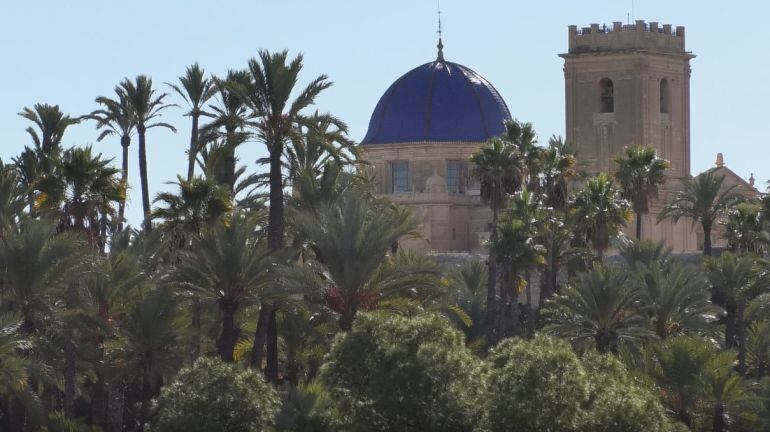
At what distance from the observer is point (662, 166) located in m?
69.3

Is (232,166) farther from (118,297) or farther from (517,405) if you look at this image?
(517,405)

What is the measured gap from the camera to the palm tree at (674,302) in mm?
52969

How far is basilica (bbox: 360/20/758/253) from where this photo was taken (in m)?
85.9

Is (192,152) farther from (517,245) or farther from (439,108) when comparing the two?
(439,108)

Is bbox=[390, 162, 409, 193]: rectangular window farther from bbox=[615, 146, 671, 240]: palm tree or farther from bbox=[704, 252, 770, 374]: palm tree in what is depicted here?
bbox=[704, 252, 770, 374]: palm tree

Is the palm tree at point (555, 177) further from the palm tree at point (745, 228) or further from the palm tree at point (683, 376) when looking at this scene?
the palm tree at point (683, 376)

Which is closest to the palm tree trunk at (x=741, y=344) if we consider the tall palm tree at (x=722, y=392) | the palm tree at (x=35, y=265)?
the tall palm tree at (x=722, y=392)

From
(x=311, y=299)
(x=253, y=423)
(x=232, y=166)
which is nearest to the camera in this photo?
(x=253, y=423)

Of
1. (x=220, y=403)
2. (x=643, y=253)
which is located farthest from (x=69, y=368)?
(x=643, y=253)

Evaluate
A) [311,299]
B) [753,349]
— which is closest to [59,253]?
[311,299]

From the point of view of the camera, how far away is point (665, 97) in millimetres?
87500

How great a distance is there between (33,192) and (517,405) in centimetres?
1835

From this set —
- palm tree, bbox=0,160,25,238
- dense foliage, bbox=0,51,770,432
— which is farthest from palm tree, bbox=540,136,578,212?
palm tree, bbox=0,160,25,238

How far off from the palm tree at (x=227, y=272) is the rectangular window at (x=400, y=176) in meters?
42.8
